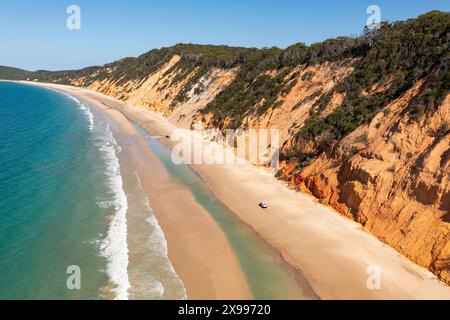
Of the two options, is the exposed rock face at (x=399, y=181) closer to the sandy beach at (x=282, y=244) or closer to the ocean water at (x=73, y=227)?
the sandy beach at (x=282, y=244)

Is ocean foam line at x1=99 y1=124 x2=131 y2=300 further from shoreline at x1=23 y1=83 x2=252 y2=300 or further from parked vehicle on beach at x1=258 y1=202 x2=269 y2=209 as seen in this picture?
parked vehicle on beach at x1=258 y1=202 x2=269 y2=209

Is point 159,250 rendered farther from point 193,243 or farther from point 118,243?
point 118,243

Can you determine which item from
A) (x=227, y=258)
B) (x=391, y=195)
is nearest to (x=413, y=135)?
(x=391, y=195)

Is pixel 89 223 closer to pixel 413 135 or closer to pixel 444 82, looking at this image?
pixel 413 135

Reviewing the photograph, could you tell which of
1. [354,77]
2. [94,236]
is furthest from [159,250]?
[354,77]
